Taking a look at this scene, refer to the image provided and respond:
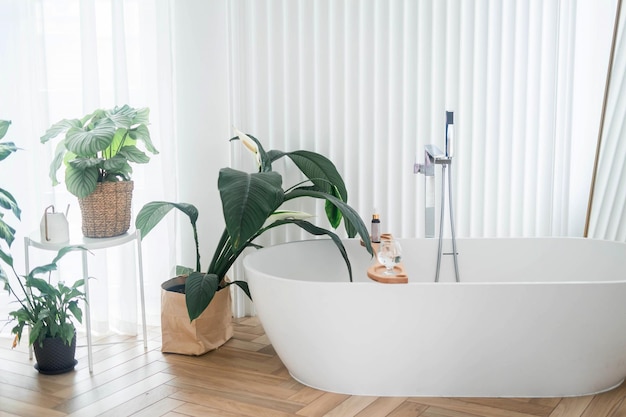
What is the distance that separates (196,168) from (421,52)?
1281 millimetres

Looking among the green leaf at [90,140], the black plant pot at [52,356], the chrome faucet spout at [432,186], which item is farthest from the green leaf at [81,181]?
the chrome faucet spout at [432,186]

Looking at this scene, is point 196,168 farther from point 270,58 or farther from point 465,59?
point 465,59

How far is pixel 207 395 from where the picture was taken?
8.68 feet

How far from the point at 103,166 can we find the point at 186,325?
30.7 inches

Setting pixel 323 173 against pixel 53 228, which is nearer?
pixel 53 228

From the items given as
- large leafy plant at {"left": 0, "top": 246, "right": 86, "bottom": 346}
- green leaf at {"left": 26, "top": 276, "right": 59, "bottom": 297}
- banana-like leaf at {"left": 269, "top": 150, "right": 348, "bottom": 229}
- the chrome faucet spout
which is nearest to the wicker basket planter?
large leafy plant at {"left": 0, "top": 246, "right": 86, "bottom": 346}

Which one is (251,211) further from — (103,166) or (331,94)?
(331,94)

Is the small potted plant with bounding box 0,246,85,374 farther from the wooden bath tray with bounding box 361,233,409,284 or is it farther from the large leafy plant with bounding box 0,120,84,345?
the wooden bath tray with bounding box 361,233,409,284

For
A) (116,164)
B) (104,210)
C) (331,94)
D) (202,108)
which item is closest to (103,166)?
(116,164)

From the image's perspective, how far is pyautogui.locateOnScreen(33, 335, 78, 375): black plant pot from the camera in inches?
113

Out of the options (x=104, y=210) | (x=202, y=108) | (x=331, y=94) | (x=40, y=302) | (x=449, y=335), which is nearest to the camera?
(x=449, y=335)

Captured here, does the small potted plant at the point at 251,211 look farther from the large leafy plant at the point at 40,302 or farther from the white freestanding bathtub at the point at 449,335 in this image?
the large leafy plant at the point at 40,302

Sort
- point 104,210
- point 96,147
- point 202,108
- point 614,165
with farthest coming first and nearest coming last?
1. point 202,108
2. point 614,165
3. point 104,210
4. point 96,147

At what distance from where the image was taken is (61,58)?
337 cm
